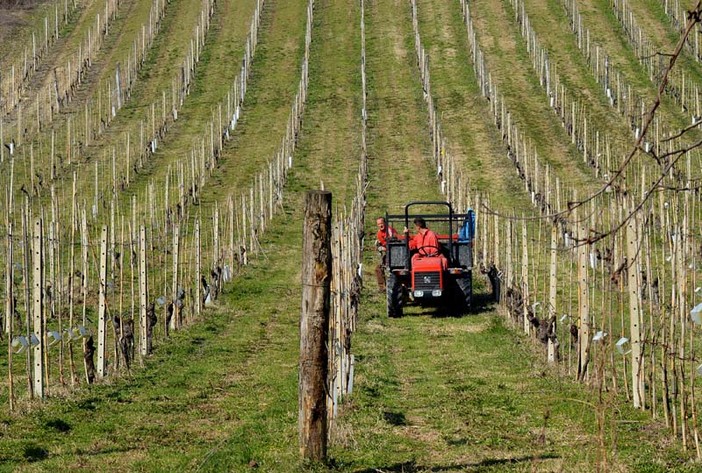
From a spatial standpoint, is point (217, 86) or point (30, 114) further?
point (217, 86)

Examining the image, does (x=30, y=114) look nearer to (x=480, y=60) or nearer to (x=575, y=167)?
(x=480, y=60)

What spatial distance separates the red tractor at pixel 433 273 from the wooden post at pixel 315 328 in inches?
330

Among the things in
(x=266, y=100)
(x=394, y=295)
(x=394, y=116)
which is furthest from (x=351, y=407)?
(x=266, y=100)

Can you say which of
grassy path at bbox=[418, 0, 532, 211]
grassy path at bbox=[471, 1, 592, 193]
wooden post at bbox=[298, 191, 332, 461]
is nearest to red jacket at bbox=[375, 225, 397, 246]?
grassy path at bbox=[418, 0, 532, 211]

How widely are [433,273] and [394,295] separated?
28.2 inches

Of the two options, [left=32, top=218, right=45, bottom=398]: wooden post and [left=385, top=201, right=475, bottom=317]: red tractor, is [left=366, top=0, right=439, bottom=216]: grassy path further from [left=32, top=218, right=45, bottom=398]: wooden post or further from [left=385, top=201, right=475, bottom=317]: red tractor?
[left=32, top=218, right=45, bottom=398]: wooden post

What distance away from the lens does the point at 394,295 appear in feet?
56.1

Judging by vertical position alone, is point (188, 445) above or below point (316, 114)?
below

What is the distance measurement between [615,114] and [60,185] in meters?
18.8

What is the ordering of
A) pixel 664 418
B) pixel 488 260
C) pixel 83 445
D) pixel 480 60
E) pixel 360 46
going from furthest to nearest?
pixel 360 46 < pixel 480 60 < pixel 488 260 < pixel 664 418 < pixel 83 445

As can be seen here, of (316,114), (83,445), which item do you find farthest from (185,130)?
(83,445)

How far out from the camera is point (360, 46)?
156 ft

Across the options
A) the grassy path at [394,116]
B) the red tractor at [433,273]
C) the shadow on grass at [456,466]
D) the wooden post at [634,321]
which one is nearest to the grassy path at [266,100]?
the grassy path at [394,116]

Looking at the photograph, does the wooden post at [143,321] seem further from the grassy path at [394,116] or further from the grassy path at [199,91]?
the grassy path at [199,91]
